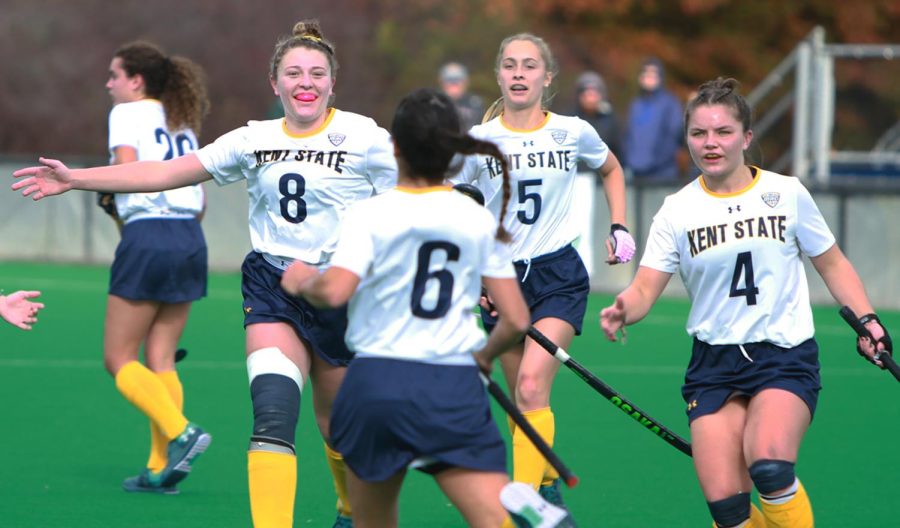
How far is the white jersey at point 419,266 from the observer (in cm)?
447

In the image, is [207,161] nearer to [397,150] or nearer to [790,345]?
[397,150]

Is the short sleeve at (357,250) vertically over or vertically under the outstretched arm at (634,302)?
over

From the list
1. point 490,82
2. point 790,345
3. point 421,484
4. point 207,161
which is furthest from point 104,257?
point 790,345

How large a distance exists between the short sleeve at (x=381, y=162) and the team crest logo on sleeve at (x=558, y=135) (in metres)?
0.99

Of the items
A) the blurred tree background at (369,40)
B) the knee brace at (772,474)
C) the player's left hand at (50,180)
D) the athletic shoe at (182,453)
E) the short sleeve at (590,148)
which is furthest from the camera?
the blurred tree background at (369,40)

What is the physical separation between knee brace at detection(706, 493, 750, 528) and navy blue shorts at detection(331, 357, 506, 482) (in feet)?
3.84

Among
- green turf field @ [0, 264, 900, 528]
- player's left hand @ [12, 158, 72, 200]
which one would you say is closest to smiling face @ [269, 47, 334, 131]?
player's left hand @ [12, 158, 72, 200]

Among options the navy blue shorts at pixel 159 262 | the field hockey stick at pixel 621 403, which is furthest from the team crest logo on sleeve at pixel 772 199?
the navy blue shorts at pixel 159 262

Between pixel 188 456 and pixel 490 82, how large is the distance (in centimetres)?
1738

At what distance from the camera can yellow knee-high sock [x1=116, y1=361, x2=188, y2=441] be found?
7.17 m

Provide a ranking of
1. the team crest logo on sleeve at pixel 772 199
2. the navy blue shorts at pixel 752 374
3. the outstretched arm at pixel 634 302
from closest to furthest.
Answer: the outstretched arm at pixel 634 302 → the navy blue shorts at pixel 752 374 → the team crest logo on sleeve at pixel 772 199

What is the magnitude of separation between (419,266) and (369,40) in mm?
Result: 21124

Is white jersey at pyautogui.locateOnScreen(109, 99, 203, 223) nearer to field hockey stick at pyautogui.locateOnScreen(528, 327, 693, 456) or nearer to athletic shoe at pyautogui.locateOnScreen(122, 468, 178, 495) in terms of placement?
athletic shoe at pyautogui.locateOnScreen(122, 468, 178, 495)

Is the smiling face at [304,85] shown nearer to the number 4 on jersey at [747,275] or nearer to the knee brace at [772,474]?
the number 4 on jersey at [747,275]
